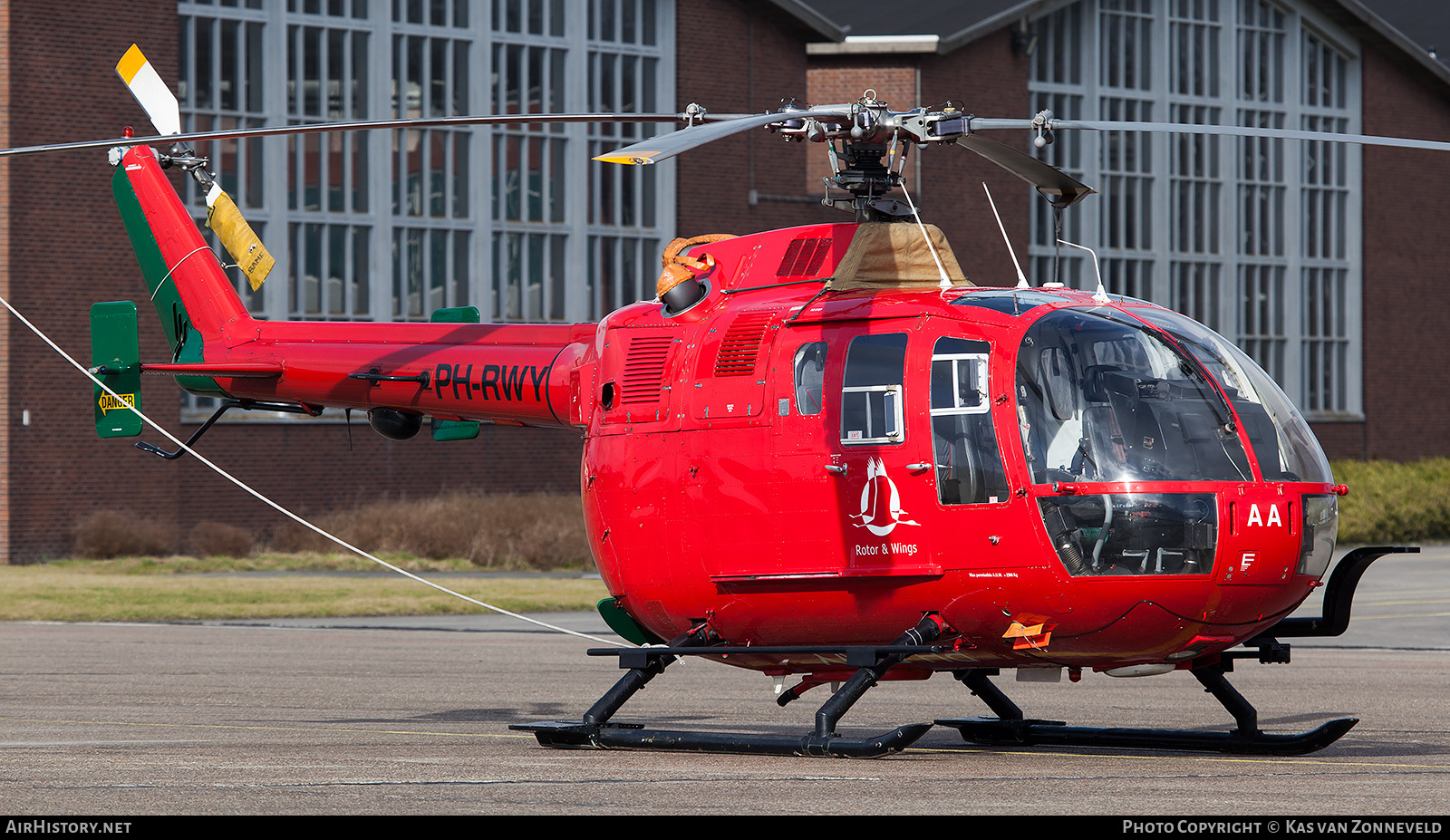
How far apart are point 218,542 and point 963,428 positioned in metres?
27.2

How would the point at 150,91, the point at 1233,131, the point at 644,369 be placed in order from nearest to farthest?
the point at 1233,131, the point at 644,369, the point at 150,91

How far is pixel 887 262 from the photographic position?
35.0 feet

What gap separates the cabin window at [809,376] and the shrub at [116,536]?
2621cm

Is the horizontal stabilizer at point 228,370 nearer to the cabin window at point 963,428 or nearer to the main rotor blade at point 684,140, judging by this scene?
the main rotor blade at point 684,140

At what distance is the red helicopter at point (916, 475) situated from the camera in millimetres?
9406

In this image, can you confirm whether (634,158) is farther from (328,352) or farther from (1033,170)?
(328,352)

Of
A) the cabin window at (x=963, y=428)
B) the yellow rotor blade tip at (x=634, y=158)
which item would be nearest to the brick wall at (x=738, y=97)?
the cabin window at (x=963, y=428)

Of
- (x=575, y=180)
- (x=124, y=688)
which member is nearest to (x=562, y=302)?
(x=575, y=180)

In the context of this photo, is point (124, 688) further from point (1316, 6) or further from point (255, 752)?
point (1316, 6)

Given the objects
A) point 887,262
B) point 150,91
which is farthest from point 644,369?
point 150,91

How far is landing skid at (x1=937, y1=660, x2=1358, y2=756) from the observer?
34.1 ft

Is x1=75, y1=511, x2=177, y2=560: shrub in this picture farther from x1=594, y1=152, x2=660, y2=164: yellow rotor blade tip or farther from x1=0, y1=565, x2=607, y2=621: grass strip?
x1=594, y1=152, x2=660, y2=164: yellow rotor blade tip

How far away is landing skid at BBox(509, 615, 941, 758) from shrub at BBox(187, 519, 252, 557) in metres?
24.7

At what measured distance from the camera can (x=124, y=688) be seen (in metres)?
14.9
